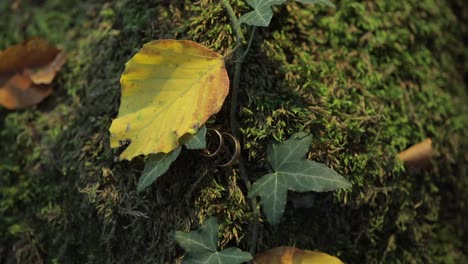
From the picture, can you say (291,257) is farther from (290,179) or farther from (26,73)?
(26,73)

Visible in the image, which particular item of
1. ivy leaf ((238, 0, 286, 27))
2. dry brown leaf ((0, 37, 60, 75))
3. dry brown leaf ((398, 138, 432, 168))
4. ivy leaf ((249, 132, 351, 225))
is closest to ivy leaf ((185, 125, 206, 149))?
ivy leaf ((249, 132, 351, 225))

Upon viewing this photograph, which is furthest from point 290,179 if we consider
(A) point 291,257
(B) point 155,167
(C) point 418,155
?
(C) point 418,155

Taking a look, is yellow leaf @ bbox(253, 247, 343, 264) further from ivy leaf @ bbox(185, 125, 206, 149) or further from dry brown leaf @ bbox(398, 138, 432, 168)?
dry brown leaf @ bbox(398, 138, 432, 168)

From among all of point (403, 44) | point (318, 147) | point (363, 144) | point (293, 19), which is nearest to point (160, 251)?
point (318, 147)

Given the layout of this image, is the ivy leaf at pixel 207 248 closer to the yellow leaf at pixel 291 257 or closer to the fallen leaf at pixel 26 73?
the yellow leaf at pixel 291 257

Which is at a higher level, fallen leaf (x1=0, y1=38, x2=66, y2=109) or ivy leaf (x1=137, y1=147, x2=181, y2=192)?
ivy leaf (x1=137, y1=147, x2=181, y2=192)

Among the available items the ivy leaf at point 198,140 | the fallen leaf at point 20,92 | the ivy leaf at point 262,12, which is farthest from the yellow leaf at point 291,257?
Result: the fallen leaf at point 20,92
